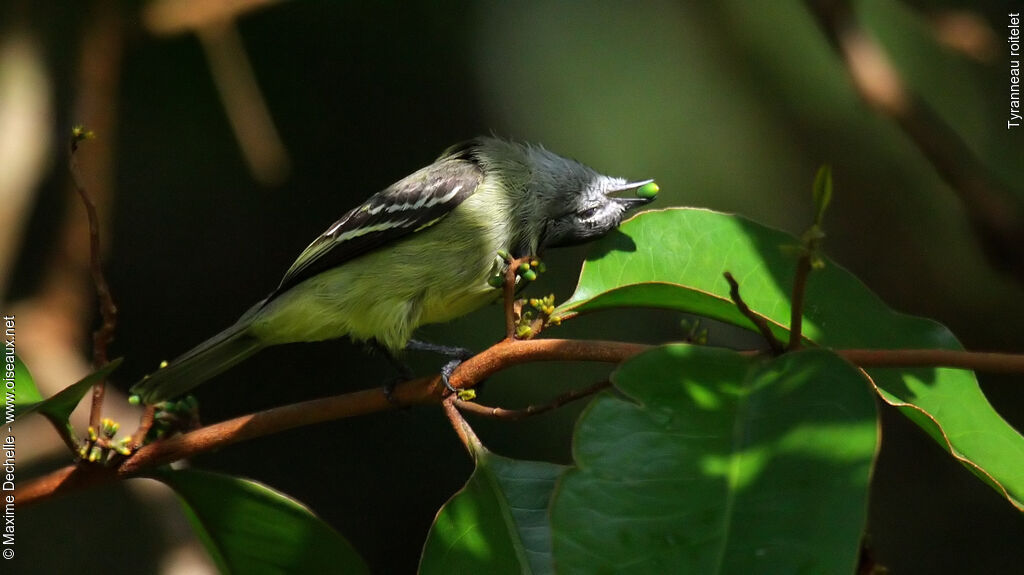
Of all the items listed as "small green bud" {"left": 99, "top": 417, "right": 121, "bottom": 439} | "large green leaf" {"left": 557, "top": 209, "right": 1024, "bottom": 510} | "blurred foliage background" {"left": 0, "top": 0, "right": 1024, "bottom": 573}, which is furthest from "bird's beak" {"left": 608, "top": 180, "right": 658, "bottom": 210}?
"blurred foliage background" {"left": 0, "top": 0, "right": 1024, "bottom": 573}

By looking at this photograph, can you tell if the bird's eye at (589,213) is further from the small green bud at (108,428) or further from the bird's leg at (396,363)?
the small green bud at (108,428)

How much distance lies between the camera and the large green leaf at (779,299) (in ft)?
6.65

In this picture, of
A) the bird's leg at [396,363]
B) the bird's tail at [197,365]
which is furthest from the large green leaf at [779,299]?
the bird's tail at [197,365]

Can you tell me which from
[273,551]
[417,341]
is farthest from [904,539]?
[273,551]

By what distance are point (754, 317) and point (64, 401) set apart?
1.35 metres

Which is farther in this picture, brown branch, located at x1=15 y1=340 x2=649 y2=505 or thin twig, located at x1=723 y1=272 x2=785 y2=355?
brown branch, located at x1=15 y1=340 x2=649 y2=505

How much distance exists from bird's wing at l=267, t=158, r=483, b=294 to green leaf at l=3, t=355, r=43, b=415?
1.33m

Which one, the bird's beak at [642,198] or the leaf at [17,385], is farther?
the bird's beak at [642,198]

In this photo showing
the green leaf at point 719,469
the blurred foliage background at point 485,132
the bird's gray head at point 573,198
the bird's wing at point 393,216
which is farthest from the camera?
the blurred foliage background at point 485,132

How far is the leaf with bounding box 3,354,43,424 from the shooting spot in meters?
2.22

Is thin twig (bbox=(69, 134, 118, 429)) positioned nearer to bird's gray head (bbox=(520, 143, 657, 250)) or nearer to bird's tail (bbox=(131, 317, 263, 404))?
bird's tail (bbox=(131, 317, 263, 404))

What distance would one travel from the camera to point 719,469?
5.34 feet

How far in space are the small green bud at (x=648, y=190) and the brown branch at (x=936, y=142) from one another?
2.12ft

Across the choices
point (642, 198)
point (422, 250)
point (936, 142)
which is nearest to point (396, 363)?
point (422, 250)
